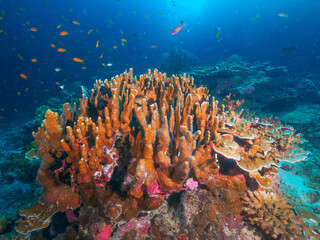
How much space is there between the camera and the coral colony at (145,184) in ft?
7.56

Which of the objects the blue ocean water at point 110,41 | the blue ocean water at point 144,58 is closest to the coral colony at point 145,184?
the blue ocean water at point 144,58

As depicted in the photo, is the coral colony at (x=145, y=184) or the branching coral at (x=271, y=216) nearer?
the coral colony at (x=145, y=184)

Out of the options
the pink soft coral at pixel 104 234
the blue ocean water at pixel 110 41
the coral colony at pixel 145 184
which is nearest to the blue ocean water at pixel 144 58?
the blue ocean water at pixel 110 41

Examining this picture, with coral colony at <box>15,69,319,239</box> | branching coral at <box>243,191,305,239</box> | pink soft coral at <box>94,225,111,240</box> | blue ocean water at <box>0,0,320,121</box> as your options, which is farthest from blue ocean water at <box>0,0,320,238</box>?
pink soft coral at <box>94,225,111,240</box>

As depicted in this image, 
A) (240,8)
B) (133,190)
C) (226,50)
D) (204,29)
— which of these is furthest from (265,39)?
(133,190)

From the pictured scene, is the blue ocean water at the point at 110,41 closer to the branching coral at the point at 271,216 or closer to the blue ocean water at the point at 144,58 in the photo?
the blue ocean water at the point at 144,58

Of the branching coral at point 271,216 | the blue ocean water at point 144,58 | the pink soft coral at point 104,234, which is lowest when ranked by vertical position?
the branching coral at point 271,216

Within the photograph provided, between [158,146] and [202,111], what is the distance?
1181 mm

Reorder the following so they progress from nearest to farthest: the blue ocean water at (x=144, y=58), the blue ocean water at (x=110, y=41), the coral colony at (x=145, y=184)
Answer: the coral colony at (x=145, y=184) → the blue ocean water at (x=144, y=58) → the blue ocean water at (x=110, y=41)

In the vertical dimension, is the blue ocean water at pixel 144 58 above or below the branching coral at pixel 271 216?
above

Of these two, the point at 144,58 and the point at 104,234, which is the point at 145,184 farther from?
the point at 144,58

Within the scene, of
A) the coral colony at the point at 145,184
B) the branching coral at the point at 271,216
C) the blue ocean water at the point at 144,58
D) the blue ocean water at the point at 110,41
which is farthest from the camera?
the blue ocean water at the point at 110,41

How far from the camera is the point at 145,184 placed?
2.22 metres

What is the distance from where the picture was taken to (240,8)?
57125 mm
